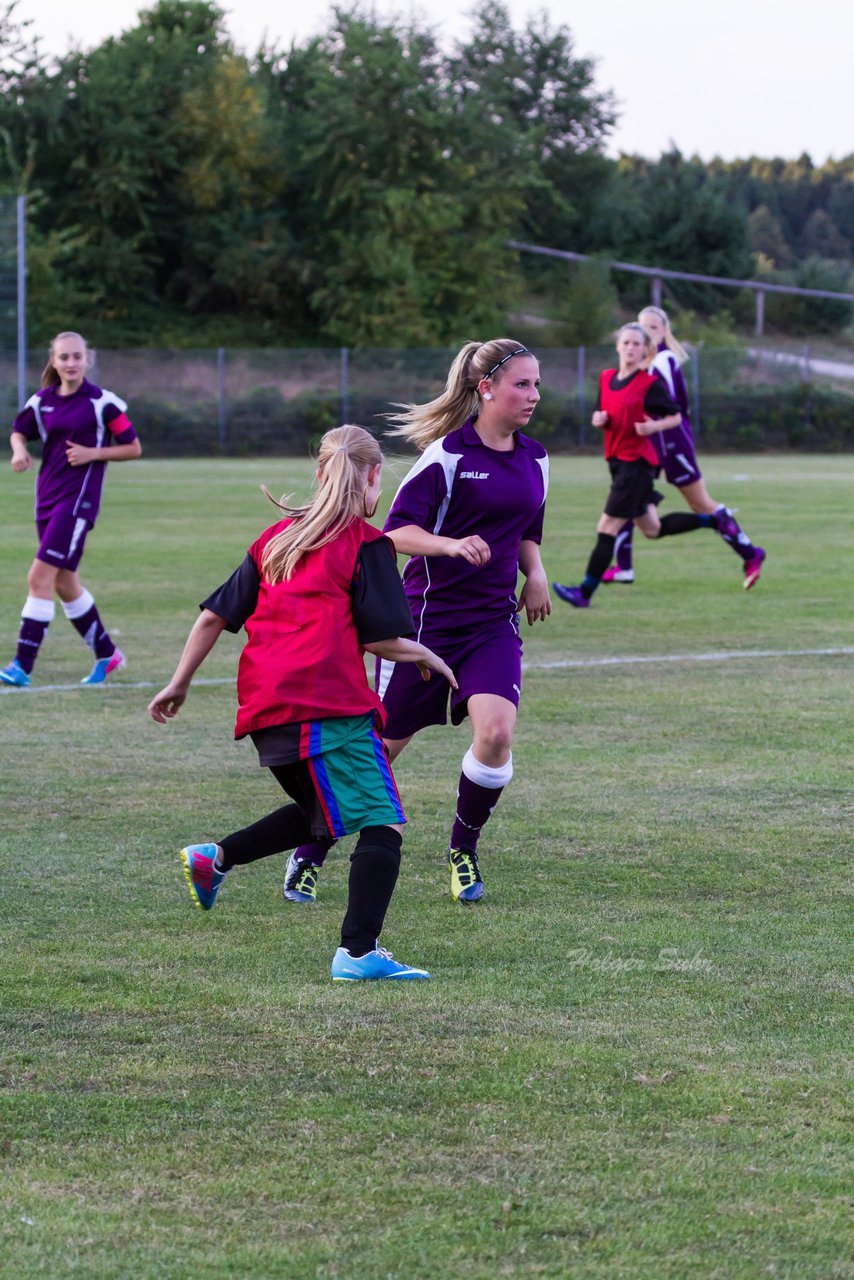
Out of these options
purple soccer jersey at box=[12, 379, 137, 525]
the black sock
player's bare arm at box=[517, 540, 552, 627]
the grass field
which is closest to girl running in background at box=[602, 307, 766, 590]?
Answer: the black sock

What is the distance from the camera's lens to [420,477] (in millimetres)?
5605

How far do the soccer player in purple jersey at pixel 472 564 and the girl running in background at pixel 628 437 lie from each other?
714cm

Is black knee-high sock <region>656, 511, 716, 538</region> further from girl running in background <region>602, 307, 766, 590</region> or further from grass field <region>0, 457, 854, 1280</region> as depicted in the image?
grass field <region>0, 457, 854, 1280</region>

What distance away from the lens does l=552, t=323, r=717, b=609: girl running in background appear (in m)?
Answer: 13.0

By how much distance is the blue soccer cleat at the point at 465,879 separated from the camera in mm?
5277

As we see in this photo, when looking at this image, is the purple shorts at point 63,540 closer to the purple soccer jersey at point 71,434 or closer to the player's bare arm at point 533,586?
the purple soccer jersey at point 71,434

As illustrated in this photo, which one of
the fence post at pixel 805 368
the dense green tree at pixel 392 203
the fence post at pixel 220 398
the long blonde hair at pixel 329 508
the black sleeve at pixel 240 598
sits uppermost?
the dense green tree at pixel 392 203

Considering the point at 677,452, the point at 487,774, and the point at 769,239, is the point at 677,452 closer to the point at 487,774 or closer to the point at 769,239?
the point at 487,774

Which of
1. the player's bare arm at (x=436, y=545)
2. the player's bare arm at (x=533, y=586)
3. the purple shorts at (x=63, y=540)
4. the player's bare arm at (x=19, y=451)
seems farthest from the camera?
the player's bare arm at (x=19, y=451)

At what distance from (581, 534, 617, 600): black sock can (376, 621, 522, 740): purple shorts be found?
7472mm

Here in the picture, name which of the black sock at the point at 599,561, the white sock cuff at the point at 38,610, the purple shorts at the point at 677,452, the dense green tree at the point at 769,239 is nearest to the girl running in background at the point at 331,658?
the white sock cuff at the point at 38,610

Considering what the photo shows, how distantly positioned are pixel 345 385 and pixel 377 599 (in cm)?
3829

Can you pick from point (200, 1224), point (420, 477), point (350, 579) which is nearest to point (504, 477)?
point (420, 477)

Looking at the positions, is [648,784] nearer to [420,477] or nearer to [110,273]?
→ [420,477]
